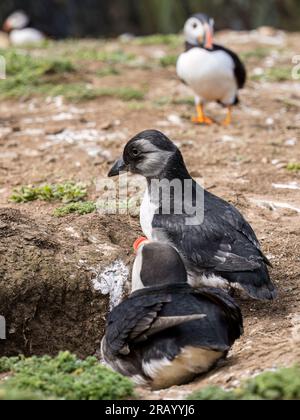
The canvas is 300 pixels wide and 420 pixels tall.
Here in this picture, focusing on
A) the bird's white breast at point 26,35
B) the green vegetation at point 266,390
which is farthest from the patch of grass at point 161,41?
the green vegetation at point 266,390

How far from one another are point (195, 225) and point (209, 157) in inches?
122

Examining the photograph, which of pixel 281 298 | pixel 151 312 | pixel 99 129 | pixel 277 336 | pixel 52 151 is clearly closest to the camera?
pixel 151 312

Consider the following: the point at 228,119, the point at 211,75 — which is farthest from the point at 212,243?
the point at 211,75

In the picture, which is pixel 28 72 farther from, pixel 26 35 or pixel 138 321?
pixel 26 35

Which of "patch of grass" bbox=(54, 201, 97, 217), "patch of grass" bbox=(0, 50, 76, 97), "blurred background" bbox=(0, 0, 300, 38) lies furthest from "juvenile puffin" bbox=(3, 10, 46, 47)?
"patch of grass" bbox=(54, 201, 97, 217)

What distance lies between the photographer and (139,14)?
82.4 ft

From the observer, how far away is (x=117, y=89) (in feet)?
37.3

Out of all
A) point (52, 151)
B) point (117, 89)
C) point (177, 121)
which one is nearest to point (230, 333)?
point (52, 151)

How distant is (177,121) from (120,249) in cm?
427

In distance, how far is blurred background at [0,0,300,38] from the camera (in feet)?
76.5

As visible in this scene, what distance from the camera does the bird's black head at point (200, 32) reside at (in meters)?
11.0

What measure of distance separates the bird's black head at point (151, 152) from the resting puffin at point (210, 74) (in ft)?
13.4

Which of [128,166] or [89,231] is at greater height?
[128,166]

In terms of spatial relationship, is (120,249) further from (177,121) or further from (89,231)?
(177,121)
